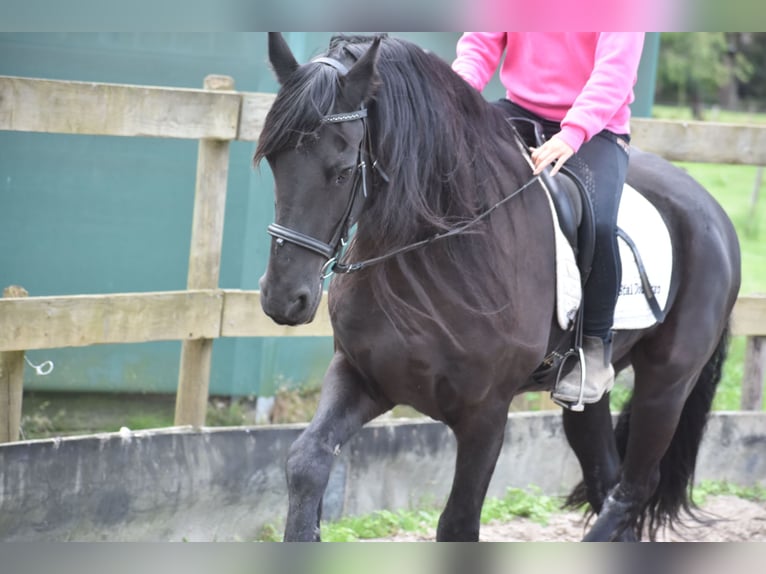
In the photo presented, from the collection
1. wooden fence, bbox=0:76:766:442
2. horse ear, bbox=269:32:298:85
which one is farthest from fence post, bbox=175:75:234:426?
horse ear, bbox=269:32:298:85

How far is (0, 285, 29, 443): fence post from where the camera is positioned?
389cm


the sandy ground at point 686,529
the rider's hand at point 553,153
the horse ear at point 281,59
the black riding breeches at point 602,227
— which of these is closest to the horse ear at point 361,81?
the horse ear at point 281,59

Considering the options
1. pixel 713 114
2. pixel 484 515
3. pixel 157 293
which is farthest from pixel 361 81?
pixel 713 114

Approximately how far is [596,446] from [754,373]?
204 centimetres

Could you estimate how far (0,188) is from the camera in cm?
531

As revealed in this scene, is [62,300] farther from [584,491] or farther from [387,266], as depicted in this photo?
[584,491]

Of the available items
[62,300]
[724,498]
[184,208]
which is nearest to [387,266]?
[62,300]

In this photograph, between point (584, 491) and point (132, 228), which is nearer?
point (584, 491)

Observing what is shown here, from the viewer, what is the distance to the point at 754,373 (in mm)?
5816

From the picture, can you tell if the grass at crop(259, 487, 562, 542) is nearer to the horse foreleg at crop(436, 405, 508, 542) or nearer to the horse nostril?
the horse foreleg at crop(436, 405, 508, 542)

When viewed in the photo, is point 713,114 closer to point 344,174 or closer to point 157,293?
point 157,293

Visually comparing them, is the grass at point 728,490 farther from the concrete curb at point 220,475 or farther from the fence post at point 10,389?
the fence post at point 10,389

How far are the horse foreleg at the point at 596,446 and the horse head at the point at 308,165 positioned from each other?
207 cm

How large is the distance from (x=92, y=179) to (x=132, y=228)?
0.36 m
